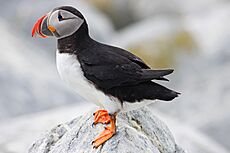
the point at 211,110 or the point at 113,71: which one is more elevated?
the point at 113,71

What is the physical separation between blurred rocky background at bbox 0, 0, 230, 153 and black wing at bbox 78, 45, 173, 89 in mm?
2627

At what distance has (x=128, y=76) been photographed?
713cm

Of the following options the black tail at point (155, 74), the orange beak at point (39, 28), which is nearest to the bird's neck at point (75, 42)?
the orange beak at point (39, 28)

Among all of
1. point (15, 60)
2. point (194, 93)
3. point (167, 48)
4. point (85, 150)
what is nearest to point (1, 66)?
point (15, 60)

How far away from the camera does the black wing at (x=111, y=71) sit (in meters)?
7.12

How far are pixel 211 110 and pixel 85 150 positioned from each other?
569cm

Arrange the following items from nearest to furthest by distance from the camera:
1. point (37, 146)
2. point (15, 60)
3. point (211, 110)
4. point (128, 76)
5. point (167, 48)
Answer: point (128, 76) → point (37, 146) → point (211, 110) → point (15, 60) → point (167, 48)

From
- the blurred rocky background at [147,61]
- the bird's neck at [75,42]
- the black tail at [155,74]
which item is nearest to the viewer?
the black tail at [155,74]

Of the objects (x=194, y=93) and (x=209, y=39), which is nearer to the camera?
Answer: (x=194, y=93)

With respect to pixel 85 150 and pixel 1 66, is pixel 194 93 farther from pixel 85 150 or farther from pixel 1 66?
pixel 85 150

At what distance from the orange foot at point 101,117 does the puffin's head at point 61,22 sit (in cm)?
94

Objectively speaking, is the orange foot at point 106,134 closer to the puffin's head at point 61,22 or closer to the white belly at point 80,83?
the white belly at point 80,83

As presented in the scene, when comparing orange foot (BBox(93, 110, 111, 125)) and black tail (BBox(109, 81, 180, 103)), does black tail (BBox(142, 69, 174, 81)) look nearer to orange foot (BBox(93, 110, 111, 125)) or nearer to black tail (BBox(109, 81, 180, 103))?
black tail (BBox(109, 81, 180, 103))

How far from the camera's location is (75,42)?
23.9 ft
